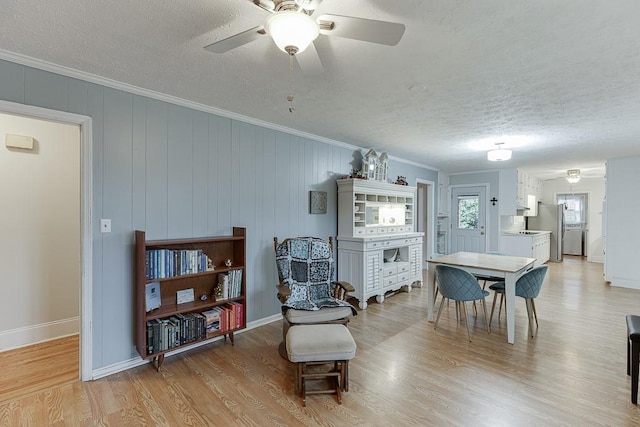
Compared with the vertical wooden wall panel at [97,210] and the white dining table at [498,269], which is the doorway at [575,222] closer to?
the white dining table at [498,269]

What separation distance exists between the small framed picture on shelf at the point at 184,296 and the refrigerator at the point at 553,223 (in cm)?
936

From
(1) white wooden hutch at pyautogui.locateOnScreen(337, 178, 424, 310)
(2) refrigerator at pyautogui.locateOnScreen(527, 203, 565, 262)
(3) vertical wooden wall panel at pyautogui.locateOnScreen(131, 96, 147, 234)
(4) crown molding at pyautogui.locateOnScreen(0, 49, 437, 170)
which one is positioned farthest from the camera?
(2) refrigerator at pyautogui.locateOnScreen(527, 203, 565, 262)

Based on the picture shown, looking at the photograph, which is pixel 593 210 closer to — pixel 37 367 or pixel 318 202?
pixel 318 202

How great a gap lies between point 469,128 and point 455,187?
4.14 meters

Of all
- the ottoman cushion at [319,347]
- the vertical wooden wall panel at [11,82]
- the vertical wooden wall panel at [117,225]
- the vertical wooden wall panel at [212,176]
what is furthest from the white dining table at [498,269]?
the vertical wooden wall panel at [11,82]

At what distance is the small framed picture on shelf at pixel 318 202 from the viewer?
418 centimetres

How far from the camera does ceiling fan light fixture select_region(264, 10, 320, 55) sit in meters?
1.34

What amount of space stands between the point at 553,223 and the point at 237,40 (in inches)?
389

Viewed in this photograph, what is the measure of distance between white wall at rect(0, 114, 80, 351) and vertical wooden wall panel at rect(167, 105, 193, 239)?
137 centimetres

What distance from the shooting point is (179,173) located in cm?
293

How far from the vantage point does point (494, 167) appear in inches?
268

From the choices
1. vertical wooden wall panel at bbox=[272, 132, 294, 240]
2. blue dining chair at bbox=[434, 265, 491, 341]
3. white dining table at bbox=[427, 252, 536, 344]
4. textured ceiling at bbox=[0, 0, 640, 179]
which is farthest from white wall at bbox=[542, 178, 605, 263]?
vertical wooden wall panel at bbox=[272, 132, 294, 240]

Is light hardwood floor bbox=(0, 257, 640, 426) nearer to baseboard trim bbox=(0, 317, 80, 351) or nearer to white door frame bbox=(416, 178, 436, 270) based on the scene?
baseboard trim bbox=(0, 317, 80, 351)

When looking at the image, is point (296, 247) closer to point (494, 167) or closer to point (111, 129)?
point (111, 129)
